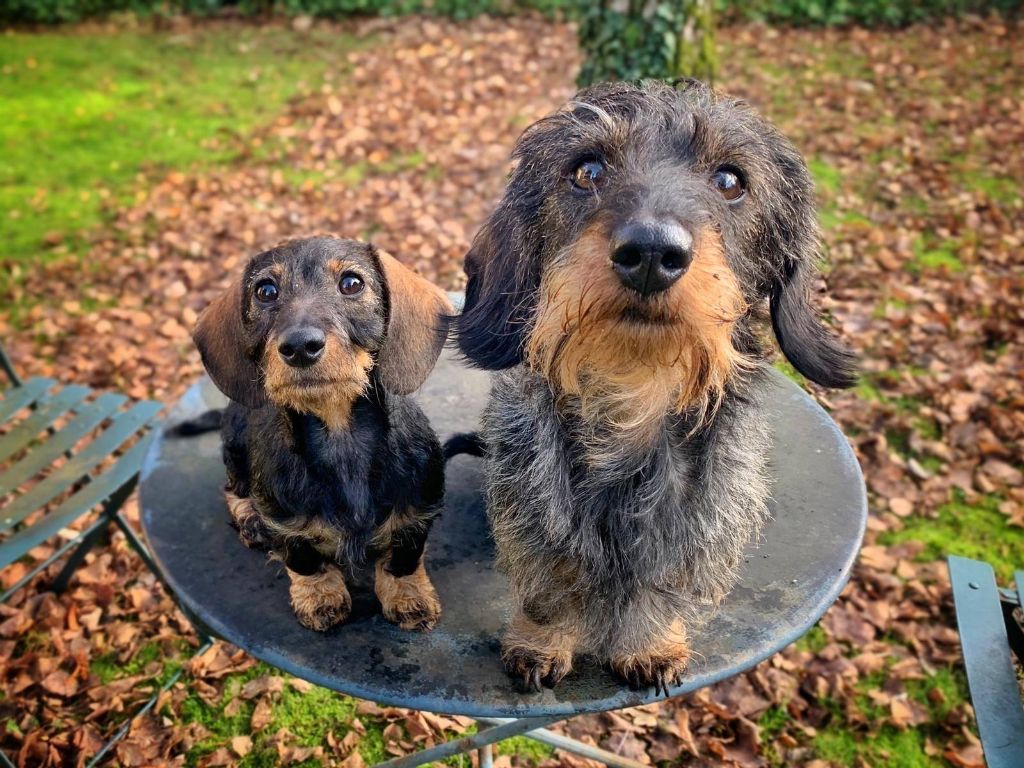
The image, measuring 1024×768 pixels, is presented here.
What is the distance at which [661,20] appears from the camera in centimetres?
500

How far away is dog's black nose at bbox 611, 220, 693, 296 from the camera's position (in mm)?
1477

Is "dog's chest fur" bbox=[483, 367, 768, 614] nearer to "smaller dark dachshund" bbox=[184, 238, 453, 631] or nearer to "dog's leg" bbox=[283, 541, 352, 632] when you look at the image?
"smaller dark dachshund" bbox=[184, 238, 453, 631]

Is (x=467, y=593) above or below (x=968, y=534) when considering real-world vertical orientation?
above

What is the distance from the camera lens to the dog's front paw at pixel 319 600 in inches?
85.2

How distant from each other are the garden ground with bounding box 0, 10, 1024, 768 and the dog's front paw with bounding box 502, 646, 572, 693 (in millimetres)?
1352

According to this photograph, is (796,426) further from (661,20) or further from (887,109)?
(887,109)

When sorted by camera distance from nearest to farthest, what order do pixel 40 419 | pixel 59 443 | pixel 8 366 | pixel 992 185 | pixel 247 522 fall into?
pixel 247 522 → pixel 59 443 → pixel 40 419 → pixel 8 366 → pixel 992 185

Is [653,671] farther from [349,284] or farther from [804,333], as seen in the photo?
[349,284]

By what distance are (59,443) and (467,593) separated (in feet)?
6.61

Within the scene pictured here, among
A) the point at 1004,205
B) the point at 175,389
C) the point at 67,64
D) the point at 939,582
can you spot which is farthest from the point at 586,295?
the point at 67,64

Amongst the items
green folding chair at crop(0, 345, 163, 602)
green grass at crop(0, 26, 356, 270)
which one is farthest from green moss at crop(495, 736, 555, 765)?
green grass at crop(0, 26, 356, 270)

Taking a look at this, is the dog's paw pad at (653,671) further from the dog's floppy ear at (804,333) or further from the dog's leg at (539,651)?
the dog's floppy ear at (804,333)

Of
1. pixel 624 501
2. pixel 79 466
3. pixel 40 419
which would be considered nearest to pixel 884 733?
pixel 624 501

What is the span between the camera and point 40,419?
339 centimetres
